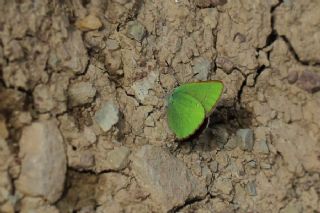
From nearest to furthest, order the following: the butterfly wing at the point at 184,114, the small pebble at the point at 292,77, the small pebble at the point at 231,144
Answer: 1. the butterfly wing at the point at 184,114
2. the small pebble at the point at 231,144
3. the small pebble at the point at 292,77

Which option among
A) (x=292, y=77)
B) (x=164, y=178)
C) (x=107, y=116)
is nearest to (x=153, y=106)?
(x=107, y=116)

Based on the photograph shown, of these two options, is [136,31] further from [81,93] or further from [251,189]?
[251,189]

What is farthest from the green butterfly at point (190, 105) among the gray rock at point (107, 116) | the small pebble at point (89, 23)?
the small pebble at point (89, 23)

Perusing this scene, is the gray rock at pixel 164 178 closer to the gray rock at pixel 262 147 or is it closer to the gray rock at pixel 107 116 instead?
the gray rock at pixel 107 116

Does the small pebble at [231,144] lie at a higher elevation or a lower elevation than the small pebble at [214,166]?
higher

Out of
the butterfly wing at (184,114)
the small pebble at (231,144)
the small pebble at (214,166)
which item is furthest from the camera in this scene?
the small pebble at (231,144)
